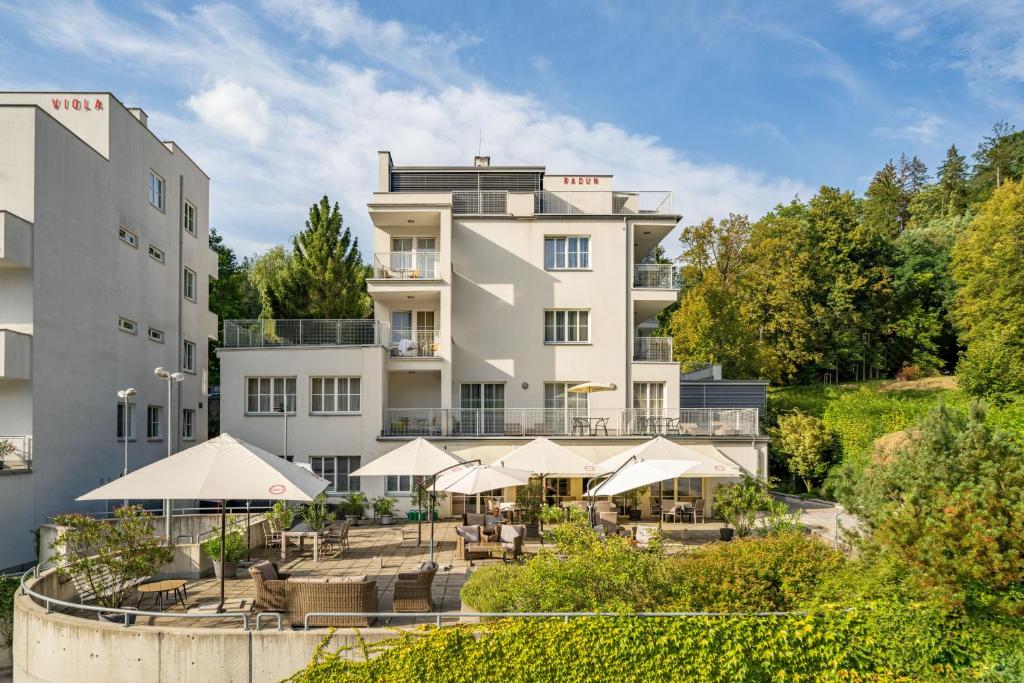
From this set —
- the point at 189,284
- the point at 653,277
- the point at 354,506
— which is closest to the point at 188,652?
the point at 354,506

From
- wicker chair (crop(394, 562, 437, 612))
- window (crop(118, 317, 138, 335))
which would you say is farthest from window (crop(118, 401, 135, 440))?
wicker chair (crop(394, 562, 437, 612))

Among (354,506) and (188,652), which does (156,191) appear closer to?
(354,506)

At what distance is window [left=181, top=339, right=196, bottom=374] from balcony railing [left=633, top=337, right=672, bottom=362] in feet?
70.2

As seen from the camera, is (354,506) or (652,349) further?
(652,349)

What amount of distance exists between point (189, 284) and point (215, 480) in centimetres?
2479

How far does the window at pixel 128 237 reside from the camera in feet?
87.1

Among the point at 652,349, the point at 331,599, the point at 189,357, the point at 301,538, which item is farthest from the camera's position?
the point at 189,357

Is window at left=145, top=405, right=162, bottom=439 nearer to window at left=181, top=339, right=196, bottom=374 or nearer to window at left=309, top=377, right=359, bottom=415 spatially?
window at left=181, top=339, right=196, bottom=374

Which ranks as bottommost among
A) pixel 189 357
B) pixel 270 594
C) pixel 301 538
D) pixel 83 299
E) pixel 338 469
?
pixel 301 538

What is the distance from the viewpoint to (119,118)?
26547 mm

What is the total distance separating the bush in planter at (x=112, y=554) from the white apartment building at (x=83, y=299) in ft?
29.2

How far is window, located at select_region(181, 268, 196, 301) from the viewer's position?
33.1 m

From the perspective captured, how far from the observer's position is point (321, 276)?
36.8 m

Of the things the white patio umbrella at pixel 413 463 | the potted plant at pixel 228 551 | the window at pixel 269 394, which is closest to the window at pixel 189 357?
the window at pixel 269 394
